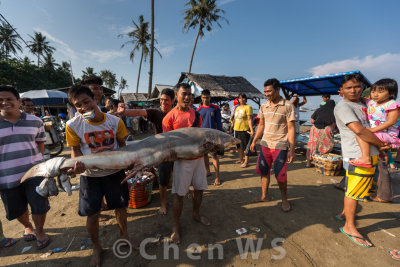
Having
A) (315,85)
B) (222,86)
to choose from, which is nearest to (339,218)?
(315,85)

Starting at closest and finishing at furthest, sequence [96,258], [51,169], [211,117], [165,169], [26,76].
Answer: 1. [51,169]
2. [96,258]
3. [165,169]
4. [211,117]
5. [26,76]

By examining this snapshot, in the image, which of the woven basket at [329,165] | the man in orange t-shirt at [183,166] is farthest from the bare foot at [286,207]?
the woven basket at [329,165]

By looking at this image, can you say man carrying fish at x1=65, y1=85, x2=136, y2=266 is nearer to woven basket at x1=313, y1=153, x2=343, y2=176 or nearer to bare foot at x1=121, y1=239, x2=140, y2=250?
bare foot at x1=121, y1=239, x2=140, y2=250

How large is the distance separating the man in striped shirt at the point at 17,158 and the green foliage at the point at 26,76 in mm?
24532

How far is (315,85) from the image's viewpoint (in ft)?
25.9

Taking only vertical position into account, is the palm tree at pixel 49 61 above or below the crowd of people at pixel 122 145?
above

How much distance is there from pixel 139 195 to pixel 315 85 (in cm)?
897

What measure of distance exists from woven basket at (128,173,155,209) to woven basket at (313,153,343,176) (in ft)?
17.2

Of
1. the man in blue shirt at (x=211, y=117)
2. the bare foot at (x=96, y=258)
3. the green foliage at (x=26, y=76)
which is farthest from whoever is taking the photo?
the green foliage at (x=26, y=76)

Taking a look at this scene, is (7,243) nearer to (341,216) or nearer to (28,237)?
(28,237)

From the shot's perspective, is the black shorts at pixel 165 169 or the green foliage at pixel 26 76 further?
the green foliage at pixel 26 76

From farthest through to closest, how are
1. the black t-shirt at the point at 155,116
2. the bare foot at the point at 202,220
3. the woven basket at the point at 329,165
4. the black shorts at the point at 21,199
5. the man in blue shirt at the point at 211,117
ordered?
the woven basket at the point at 329,165 < the man in blue shirt at the point at 211,117 < the black t-shirt at the point at 155,116 < the bare foot at the point at 202,220 < the black shorts at the point at 21,199

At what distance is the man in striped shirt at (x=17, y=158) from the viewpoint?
232 centimetres

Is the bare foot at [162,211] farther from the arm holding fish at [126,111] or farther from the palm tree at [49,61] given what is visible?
the palm tree at [49,61]
